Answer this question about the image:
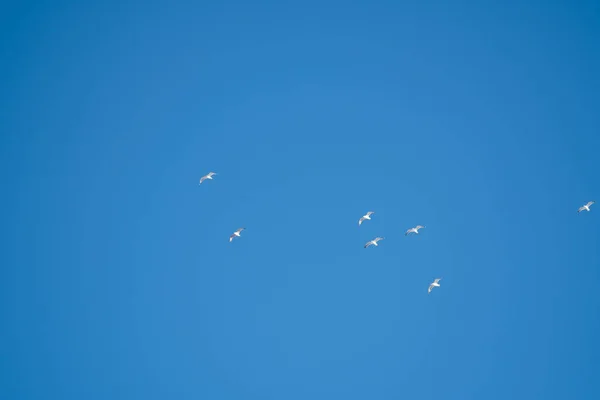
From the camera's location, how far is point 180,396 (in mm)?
Answer: 102812

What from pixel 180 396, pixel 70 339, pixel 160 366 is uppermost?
pixel 70 339

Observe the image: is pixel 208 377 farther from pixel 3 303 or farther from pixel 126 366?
pixel 3 303

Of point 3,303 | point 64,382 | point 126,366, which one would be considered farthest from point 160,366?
point 3,303

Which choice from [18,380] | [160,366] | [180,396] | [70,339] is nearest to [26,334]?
[70,339]

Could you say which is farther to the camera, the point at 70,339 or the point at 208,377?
the point at 70,339

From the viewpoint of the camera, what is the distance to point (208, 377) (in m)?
111

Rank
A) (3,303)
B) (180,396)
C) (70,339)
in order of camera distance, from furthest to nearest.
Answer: (3,303), (70,339), (180,396)

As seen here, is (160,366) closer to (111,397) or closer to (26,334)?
(111,397)

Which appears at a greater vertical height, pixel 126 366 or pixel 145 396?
pixel 126 366

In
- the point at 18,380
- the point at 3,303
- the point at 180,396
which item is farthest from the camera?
the point at 3,303

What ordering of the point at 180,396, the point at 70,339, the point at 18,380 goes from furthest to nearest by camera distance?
1. the point at 70,339
2. the point at 18,380
3. the point at 180,396

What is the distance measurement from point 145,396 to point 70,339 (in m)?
24.4

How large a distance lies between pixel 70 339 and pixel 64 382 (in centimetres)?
1467

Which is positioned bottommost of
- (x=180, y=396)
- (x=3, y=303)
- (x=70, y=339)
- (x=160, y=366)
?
(x=180, y=396)
